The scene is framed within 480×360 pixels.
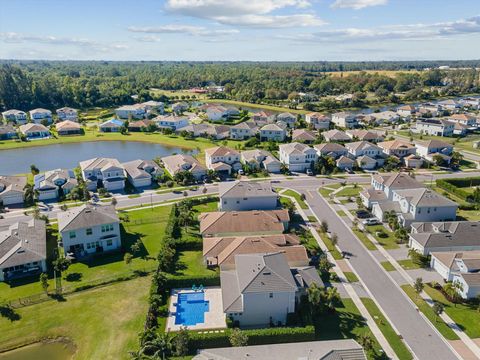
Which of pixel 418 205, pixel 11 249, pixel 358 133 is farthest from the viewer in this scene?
pixel 358 133

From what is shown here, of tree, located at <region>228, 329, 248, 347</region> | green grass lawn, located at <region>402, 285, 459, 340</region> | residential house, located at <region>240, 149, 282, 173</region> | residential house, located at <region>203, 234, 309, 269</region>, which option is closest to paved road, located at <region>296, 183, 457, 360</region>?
green grass lawn, located at <region>402, 285, 459, 340</region>

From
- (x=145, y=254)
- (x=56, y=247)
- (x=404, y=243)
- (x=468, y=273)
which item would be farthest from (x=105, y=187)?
(x=468, y=273)

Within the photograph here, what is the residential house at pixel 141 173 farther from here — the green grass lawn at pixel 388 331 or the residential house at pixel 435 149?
the residential house at pixel 435 149

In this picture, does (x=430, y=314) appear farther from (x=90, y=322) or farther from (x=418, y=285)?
(x=90, y=322)

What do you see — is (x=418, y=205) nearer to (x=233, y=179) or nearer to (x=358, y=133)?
(x=233, y=179)

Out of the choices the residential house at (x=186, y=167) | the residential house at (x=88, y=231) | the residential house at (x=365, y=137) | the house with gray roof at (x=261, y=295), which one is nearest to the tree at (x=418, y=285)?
the house with gray roof at (x=261, y=295)

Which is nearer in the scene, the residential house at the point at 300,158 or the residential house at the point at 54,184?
the residential house at the point at 54,184

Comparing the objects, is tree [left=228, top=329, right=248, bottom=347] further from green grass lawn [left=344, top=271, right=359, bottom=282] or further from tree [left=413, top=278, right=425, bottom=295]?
tree [left=413, top=278, right=425, bottom=295]
